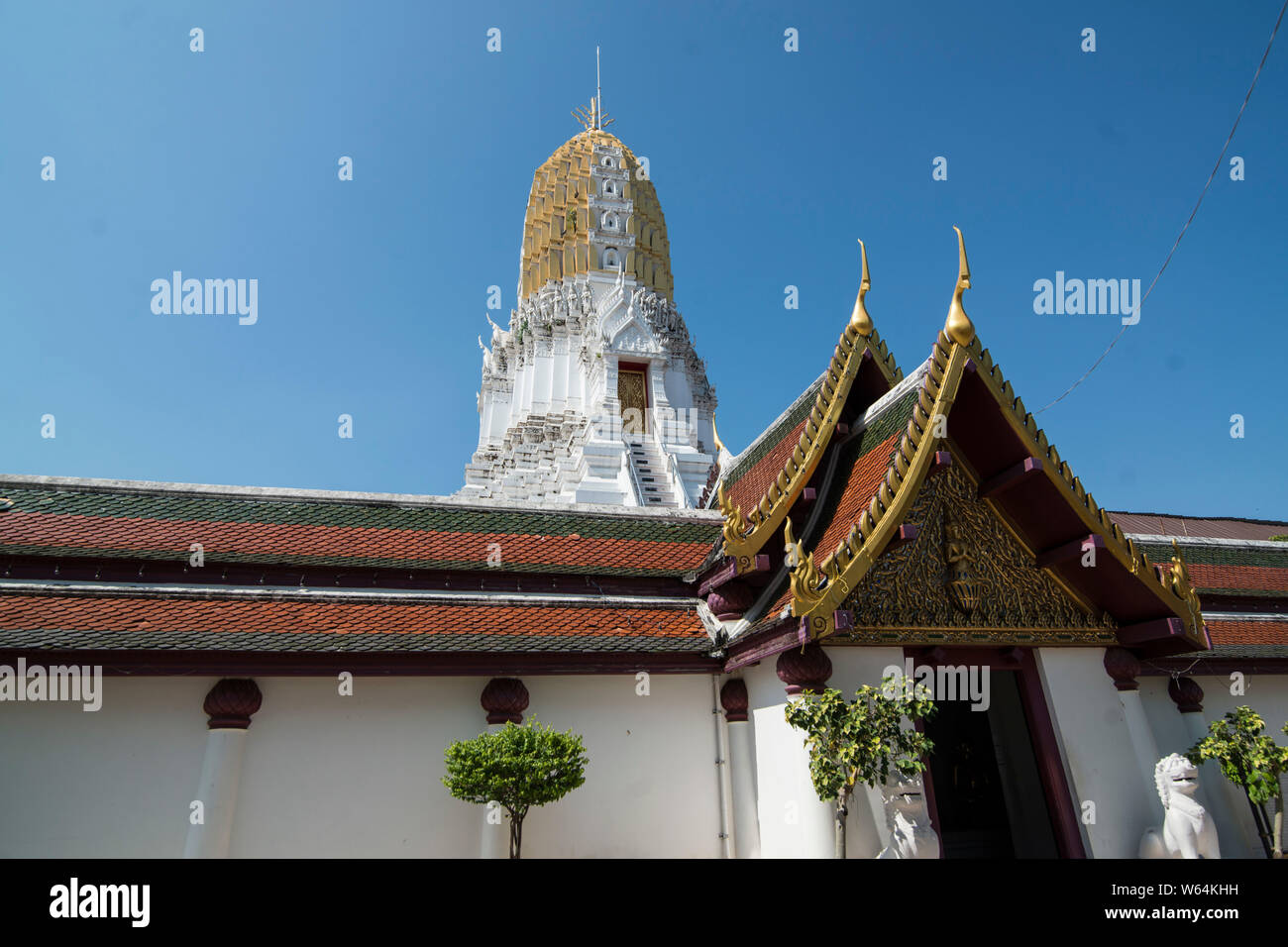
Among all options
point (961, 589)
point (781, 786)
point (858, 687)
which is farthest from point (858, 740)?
point (961, 589)

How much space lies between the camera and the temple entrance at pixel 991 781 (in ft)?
24.5

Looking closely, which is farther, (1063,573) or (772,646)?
(1063,573)

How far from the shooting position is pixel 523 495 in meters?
29.6

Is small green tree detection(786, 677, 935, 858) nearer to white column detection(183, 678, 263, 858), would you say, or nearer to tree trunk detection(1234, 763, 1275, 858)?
tree trunk detection(1234, 763, 1275, 858)

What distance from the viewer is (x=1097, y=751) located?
6598 millimetres

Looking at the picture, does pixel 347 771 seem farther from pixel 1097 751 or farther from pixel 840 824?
pixel 1097 751

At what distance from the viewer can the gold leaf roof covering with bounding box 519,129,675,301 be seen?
1527 inches

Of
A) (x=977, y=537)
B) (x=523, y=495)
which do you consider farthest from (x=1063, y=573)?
(x=523, y=495)

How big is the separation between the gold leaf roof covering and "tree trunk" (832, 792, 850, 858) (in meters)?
35.0

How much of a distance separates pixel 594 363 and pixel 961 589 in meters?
27.7

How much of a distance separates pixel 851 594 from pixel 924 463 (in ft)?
4.32

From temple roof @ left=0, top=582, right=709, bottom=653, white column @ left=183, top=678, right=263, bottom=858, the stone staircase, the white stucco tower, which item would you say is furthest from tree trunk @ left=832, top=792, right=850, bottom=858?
the stone staircase
